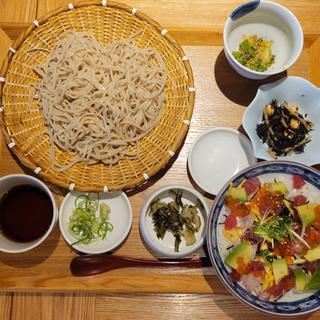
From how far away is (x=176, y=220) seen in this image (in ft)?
5.91

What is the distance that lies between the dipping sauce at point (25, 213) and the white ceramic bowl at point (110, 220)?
0.22 ft

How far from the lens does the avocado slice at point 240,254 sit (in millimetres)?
1602

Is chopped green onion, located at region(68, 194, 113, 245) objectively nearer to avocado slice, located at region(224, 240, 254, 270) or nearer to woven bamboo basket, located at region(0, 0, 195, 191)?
woven bamboo basket, located at region(0, 0, 195, 191)

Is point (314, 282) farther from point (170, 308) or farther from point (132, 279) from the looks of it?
point (132, 279)

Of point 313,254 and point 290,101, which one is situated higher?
point 290,101

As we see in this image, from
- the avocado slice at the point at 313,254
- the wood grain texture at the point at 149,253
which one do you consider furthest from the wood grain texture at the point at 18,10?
the avocado slice at the point at 313,254

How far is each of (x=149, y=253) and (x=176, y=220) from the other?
0.17m

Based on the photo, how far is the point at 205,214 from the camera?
1795 millimetres

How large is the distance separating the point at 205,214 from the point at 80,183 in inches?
20.3

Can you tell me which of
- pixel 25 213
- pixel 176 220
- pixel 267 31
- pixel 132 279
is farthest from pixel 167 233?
pixel 267 31

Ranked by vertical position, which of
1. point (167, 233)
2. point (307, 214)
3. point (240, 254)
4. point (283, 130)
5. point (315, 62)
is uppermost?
point (315, 62)

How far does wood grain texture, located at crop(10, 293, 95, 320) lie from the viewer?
177 centimetres

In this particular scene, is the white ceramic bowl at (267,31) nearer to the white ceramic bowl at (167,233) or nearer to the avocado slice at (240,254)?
the white ceramic bowl at (167,233)

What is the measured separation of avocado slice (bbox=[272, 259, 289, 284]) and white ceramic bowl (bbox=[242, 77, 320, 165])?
42 centimetres
